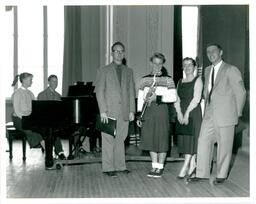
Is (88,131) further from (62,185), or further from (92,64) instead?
(92,64)

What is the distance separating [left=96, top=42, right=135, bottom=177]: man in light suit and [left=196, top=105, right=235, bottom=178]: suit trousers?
99 cm

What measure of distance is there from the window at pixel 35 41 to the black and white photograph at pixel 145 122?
2204 millimetres

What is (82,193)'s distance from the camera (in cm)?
480

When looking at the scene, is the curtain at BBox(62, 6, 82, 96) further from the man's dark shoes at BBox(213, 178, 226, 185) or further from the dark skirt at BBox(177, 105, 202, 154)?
the man's dark shoes at BBox(213, 178, 226, 185)

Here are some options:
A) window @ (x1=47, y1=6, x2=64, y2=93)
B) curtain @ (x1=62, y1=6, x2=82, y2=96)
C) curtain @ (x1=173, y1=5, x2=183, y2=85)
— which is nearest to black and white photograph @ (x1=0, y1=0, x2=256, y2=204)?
curtain @ (x1=173, y1=5, x2=183, y2=85)

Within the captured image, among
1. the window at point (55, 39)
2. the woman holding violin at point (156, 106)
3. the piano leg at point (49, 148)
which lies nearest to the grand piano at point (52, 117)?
the piano leg at point (49, 148)

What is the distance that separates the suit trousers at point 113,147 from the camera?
580 centimetres

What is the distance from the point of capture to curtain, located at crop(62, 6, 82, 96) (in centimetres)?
1080

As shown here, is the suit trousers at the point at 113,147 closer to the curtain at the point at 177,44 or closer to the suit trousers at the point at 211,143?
the suit trousers at the point at 211,143

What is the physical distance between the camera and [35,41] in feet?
36.9

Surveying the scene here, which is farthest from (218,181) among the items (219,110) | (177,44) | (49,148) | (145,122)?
(177,44)

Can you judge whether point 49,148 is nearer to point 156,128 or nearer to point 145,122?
point 145,122

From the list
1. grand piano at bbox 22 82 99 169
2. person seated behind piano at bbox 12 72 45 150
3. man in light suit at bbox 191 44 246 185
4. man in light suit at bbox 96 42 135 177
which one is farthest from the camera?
person seated behind piano at bbox 12 72 45 150

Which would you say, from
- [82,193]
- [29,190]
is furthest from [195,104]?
[29,190]
